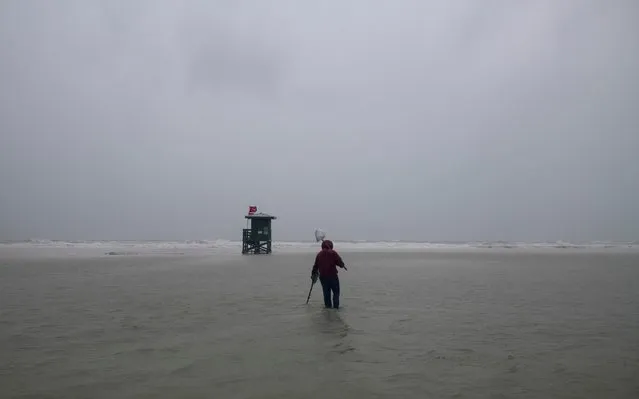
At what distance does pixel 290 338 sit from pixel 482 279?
42.2 ft

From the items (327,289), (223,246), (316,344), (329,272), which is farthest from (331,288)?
(223,246)

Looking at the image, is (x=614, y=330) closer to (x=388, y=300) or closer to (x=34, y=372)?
(x=388, y=300)

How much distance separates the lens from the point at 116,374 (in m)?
5.59

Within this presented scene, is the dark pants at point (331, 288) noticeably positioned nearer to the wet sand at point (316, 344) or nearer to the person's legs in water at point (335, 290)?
the person's legs in water at point (335, 290)

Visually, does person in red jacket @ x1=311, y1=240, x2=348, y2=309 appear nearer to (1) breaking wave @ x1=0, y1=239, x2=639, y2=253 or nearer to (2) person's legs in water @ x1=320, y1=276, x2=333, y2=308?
(2) person's legs in water @ x1=320, y1=276, x2=333, y2=308

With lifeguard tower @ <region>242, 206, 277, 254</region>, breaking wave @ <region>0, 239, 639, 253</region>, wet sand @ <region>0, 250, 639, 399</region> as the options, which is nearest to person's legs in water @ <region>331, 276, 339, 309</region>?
wet sand @ <region>0, 250, 639, 399</region>

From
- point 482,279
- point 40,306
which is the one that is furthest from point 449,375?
point 482,279

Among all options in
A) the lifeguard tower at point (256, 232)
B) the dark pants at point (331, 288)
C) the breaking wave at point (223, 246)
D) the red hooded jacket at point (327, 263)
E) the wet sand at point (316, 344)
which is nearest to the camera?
the wet sand at point (316, 344)

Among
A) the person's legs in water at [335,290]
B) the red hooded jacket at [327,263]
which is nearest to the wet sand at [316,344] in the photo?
the person's legs in water at [335,290]

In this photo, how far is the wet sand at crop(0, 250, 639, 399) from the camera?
5176mm

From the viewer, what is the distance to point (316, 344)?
7.28 metres

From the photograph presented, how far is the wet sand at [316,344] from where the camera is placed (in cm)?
518

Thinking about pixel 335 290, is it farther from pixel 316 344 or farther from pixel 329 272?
pixel 316 344

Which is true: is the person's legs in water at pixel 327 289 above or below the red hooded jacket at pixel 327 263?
below
